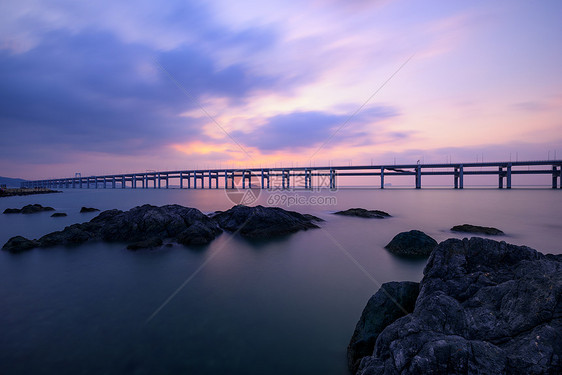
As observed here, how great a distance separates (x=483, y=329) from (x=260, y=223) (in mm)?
13587

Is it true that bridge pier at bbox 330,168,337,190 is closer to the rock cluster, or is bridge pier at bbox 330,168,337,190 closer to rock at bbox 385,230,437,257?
the rock cluster

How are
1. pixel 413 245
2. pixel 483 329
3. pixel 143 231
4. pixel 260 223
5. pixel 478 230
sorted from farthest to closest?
1. pixel 478 230
2. pixel 260 223
3. pixel 143 231
4. pixel 413 245
5. pixel 483 329

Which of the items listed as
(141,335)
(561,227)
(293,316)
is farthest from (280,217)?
(561,227)

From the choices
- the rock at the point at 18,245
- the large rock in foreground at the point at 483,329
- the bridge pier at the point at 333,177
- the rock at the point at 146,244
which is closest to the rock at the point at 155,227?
the rock at the point at 146,244

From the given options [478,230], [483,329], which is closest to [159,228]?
[483,329]

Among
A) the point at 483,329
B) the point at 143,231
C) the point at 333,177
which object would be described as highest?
the point at 333,177

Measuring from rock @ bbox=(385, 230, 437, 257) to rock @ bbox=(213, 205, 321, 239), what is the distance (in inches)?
257

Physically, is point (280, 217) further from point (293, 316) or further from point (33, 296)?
point (33, 296)

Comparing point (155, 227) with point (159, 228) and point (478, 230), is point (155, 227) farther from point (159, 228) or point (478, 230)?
point (478, 230)

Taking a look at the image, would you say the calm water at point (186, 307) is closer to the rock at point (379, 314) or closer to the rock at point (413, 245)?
the rock at point (379, 314)

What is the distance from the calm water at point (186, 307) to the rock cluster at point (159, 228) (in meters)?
1.06

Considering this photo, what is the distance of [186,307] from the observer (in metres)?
6.52

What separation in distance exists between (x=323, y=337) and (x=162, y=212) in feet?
41.0

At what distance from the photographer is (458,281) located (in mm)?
4023
